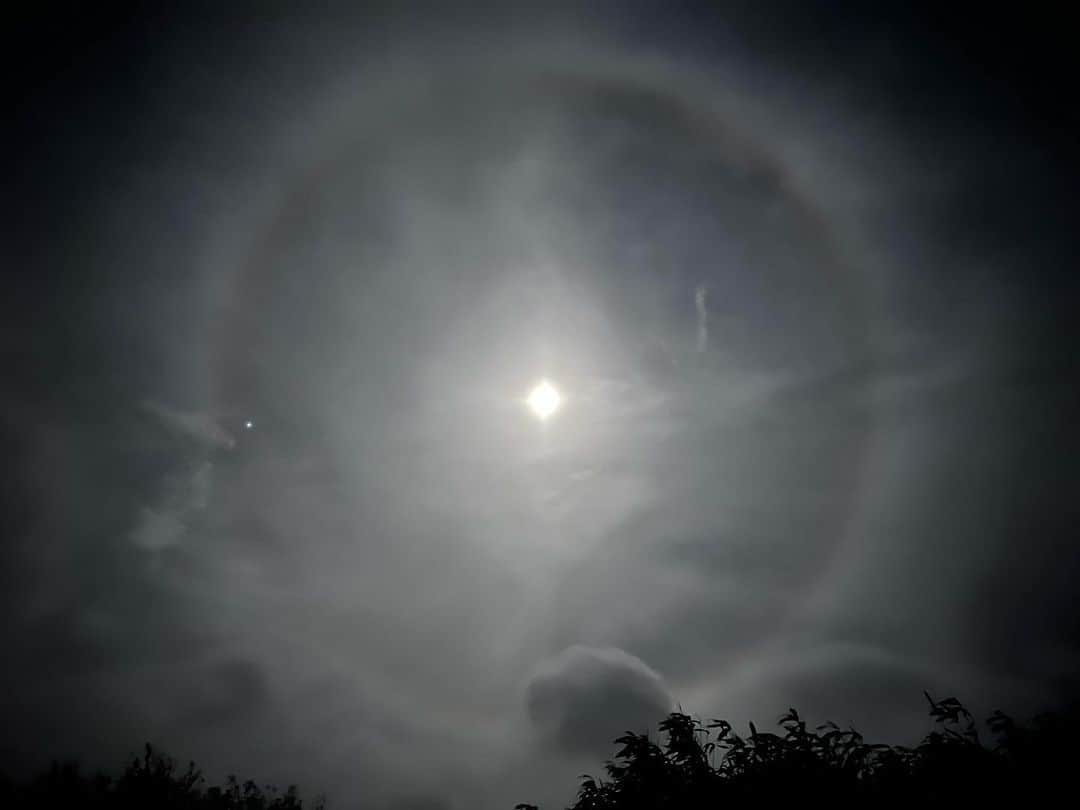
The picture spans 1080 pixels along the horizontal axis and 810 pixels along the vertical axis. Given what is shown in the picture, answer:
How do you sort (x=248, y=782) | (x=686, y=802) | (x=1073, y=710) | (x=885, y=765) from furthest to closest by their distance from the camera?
(x=248, y=782) < (x=686, y=802) < (x=885, y=765) < (x=1073, y=710)

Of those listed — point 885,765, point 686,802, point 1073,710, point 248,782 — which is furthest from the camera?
point 248,782

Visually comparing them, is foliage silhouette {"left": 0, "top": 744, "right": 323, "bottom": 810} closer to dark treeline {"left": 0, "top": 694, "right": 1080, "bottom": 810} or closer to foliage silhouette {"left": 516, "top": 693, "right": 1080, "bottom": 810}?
dark treeline {"left": 0, "top": 694, "right": 1080, "bottom": 810}

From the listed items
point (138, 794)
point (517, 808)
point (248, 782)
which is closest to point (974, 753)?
point (517, 808)

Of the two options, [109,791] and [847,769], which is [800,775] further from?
[109,791]

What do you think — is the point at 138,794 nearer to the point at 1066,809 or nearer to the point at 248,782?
the point at 1066,809

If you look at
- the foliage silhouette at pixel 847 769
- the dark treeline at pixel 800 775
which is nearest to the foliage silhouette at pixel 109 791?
the dark treeline at pixel 800 775

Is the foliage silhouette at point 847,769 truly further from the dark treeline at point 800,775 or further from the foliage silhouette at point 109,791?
the foliage silhouette at point 109,791

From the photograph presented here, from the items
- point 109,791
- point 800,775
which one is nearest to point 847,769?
point 800,775

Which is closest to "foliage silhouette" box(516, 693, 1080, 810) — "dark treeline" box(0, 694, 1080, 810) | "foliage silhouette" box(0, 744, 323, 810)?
"dark treeline" box(0, 694, 1080, 810)

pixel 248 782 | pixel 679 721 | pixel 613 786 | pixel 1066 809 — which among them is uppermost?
pixel 248 782

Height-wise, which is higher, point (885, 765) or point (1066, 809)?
point (885, 765)

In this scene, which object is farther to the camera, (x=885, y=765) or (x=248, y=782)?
(x=248, y=782)
